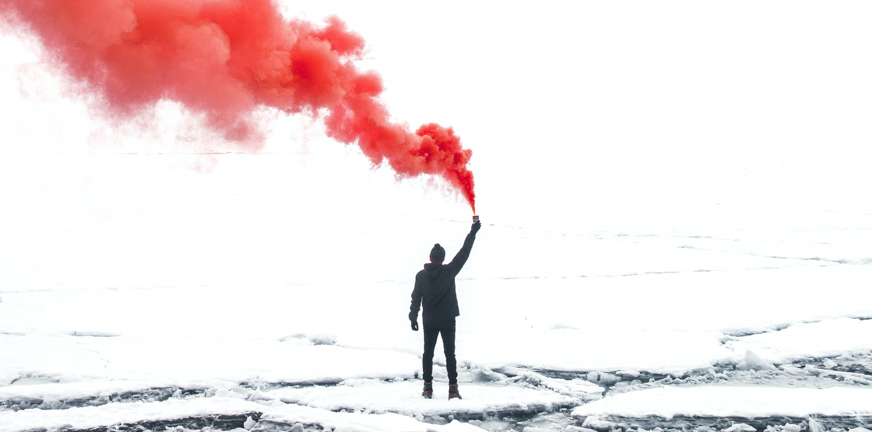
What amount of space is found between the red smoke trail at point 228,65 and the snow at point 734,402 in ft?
8.34

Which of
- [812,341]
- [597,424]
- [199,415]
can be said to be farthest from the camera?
[812,341]

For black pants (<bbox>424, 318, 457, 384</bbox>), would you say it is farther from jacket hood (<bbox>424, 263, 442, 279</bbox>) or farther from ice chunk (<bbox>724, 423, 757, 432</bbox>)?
ice chunk (<bbox>724, 423, 757, 432</bbox>)

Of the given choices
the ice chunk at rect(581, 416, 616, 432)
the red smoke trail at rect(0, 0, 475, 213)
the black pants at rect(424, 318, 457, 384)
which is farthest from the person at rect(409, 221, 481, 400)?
the red smoke trail at rect(0, 0, 475, 213)

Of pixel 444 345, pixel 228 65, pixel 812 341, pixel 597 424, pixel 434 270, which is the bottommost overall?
pixel 597 424

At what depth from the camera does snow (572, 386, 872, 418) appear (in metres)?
4.02

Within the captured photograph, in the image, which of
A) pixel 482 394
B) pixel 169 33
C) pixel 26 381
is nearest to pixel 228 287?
pixel 26 381

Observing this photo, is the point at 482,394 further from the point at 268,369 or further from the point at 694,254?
the point at 694,254

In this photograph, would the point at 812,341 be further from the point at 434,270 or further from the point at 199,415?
the point at 199,415

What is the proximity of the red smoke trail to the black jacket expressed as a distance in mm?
1622

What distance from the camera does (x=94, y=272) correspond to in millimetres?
9797

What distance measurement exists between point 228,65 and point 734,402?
16.0ft

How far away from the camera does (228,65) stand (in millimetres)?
5023

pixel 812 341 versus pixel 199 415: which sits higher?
pixel 812 341

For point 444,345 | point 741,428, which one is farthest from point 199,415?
point 741,428
